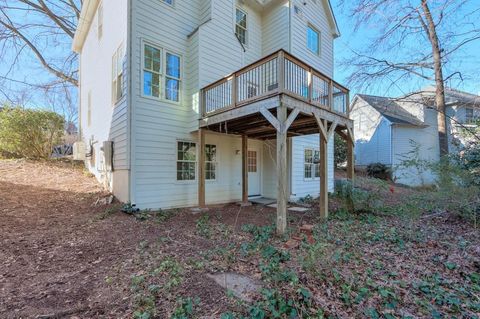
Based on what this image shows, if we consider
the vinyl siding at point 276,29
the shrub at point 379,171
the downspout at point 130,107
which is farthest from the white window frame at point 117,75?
the shrub at point 379,171

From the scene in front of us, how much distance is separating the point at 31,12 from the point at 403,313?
848 inches

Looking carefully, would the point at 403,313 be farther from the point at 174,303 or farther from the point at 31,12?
the point at 31,12

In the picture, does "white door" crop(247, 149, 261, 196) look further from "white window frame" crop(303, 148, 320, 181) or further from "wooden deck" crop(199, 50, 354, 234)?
"white window frame" crop(303, 148, 320, 181)

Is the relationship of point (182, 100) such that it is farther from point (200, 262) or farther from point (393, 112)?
point (393, 112)

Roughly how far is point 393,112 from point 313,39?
11902 mm

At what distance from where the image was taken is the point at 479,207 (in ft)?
19.9

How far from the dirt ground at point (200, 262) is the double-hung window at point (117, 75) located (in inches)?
141

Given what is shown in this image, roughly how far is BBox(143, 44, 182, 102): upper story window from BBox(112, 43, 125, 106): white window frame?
77 centimetres

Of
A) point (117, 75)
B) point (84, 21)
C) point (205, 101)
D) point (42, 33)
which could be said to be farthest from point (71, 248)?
point (42, 33)

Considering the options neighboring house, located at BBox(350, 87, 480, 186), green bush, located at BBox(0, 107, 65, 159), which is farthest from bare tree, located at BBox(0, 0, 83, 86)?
neighboring house, located at BBox(350, 87, 480, 186)

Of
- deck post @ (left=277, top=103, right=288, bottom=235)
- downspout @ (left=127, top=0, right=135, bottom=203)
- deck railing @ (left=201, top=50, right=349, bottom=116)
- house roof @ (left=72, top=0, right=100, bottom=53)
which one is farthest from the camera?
house roof @ (left=72, top=0, right=100, bottom=53)

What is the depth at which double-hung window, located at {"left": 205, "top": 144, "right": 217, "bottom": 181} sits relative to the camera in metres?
8.58

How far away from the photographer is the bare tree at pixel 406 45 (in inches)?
344

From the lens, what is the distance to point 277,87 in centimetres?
534
